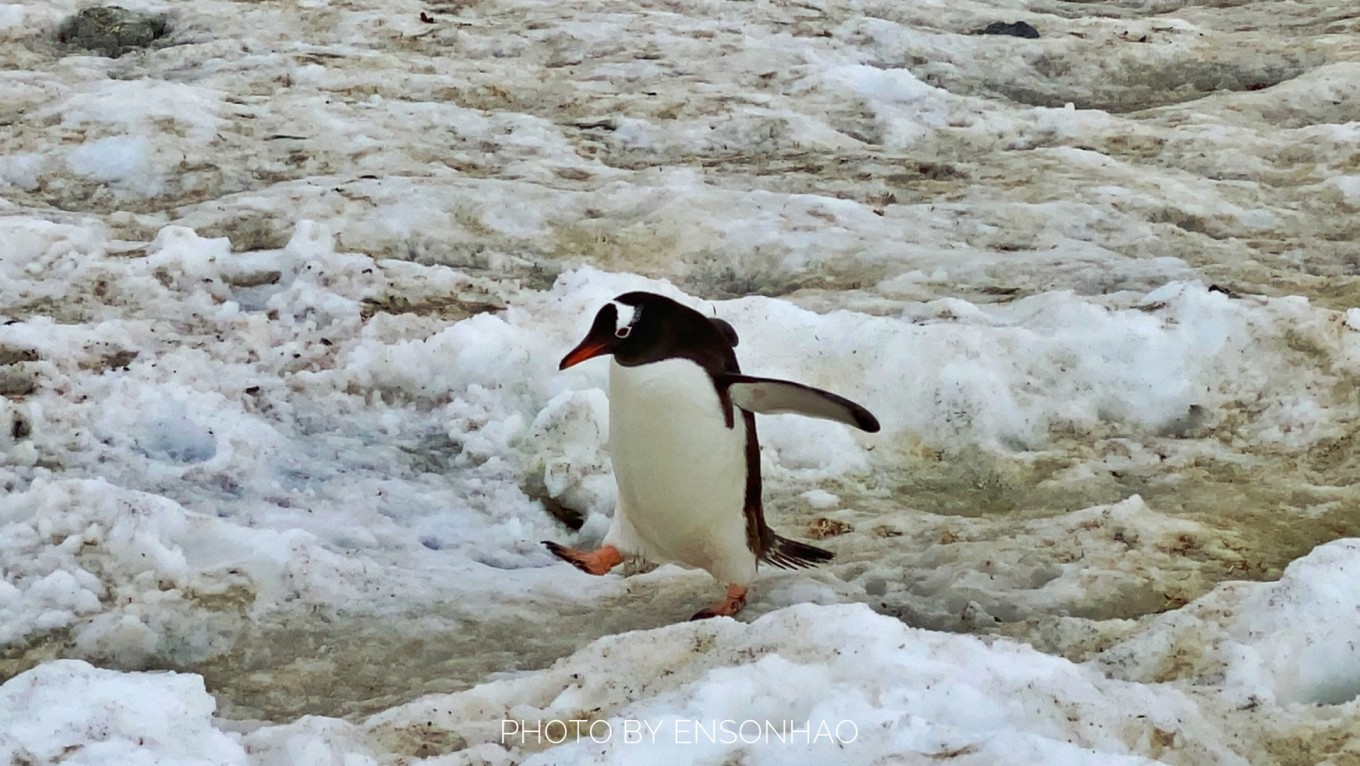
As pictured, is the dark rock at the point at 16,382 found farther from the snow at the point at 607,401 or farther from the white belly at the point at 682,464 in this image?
the white belly at the point at 682,464

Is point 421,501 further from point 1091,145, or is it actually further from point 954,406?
→ point 1091,145

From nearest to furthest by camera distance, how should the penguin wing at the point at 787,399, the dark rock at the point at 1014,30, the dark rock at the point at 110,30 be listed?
the penguin wing at the point at 787,399 → the dark rock at the point at 110,30 → the dark rock at the point at 1014,30

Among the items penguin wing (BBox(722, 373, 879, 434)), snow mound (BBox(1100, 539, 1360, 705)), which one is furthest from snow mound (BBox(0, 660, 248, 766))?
snow mound (BBox(1100, 539, 1360, 705))

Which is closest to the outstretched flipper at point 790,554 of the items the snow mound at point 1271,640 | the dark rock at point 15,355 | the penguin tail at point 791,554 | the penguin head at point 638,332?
the penguin tail at point 791,554

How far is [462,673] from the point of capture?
2.87 meters

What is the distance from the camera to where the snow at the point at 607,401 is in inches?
96.0

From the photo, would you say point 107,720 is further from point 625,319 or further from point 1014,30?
point 1014,30

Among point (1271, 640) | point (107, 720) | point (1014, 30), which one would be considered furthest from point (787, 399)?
point (1014, 30)

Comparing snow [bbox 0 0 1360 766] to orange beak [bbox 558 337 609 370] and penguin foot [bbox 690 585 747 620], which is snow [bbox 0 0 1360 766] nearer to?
penguin foot [bbox 690 585 747 620]

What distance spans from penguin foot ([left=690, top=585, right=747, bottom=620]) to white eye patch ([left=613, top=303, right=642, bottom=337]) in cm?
70

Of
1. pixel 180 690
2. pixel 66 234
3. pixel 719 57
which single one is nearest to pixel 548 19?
pixel 719 57

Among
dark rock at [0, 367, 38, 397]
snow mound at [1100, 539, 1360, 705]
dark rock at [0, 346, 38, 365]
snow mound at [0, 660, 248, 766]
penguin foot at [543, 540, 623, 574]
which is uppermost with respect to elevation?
snow mound at [1100, 539, 1360, 705]

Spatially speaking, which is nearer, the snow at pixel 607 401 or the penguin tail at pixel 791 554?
the snow at pixel 607 401

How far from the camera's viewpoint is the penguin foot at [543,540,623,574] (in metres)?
3.34
